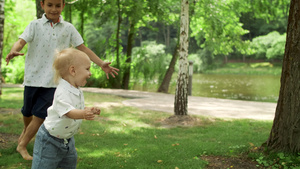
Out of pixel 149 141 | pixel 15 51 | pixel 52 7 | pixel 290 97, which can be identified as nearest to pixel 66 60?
pixel 15 51

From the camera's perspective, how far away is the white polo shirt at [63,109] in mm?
2355

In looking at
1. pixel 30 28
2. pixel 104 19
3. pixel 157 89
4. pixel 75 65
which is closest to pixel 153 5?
pixel 104 19

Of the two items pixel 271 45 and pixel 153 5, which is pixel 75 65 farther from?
pixel 271 45

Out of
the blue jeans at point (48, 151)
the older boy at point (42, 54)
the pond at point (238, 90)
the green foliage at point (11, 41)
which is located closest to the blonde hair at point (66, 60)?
the blue jeans at point (48, 151)

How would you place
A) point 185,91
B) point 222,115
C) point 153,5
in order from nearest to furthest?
point 185,91 → point 222,115 → point 153,5

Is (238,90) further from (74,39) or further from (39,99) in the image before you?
(39,99)

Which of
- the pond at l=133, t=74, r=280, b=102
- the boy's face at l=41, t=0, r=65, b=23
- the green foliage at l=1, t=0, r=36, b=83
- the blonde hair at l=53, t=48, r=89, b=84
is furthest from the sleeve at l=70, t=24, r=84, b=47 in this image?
the pond at l=133, t=74, r=280, b=102

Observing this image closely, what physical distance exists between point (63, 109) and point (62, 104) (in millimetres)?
41

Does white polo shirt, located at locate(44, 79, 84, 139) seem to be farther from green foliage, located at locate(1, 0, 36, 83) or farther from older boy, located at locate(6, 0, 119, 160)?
green foliage, located at locate(1, 0, 36, 83)

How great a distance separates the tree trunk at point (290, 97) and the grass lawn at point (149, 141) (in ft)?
1.52

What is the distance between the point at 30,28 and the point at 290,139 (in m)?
3.50

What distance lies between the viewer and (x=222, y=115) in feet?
25.5

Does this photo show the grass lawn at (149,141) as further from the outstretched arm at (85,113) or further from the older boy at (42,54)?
the outstretched arm at (85,113)

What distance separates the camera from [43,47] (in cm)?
358
